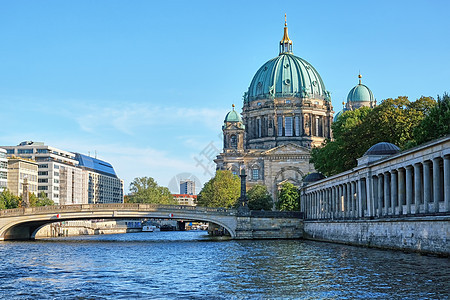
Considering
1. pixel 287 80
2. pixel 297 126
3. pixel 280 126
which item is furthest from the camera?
pixel 287 80

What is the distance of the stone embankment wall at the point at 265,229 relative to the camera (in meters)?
84.7

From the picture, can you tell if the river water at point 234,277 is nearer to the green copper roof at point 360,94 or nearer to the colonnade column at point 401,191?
the colonnade column at point 401,191

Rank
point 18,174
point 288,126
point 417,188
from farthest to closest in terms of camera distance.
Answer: point 288,126
point 18,174
point 417,188

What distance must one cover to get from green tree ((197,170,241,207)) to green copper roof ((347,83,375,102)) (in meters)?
42.9

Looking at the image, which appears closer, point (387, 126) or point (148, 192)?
point (387, 126)

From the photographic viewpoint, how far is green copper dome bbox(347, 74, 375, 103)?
160 m

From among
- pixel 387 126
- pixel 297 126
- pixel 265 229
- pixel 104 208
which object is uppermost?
pixel 297 126

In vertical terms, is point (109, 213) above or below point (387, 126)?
below

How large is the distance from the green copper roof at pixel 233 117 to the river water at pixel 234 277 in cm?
10149

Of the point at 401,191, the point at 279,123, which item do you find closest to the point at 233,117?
the point at 279,123

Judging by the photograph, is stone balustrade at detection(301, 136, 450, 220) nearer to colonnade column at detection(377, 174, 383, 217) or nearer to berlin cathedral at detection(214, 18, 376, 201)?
colonnade column at detection(377, 174, 383, 217)

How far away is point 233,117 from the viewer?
15275 cm

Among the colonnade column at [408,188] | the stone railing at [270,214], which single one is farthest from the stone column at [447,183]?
the stone railing at [270,214]

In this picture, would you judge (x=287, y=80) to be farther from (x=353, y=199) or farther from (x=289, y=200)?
(x=353, y=199)
